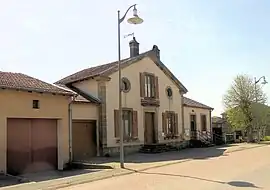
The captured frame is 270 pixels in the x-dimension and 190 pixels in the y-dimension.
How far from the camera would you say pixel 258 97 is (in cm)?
3669

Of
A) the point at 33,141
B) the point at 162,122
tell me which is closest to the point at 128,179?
the point at 33,141

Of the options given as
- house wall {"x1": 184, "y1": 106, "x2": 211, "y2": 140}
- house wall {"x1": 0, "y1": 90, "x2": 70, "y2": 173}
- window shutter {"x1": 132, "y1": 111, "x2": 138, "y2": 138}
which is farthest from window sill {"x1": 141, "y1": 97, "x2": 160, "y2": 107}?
house wall {"x1": 0, "y1": 90, "x2": 70, "y2": 173}

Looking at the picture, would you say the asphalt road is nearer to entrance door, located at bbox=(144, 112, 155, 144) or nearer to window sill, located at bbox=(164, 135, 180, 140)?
entrance door, located at bbox=(144, 112, 155, 144)

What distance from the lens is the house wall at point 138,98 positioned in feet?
75.3

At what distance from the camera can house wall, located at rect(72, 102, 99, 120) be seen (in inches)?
808

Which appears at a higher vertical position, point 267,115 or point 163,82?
point 163,82

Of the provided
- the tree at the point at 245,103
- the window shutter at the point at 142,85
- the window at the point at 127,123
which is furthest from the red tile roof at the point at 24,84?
the tree at the point at 245,103

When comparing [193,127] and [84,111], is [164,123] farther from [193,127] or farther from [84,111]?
[84,111]

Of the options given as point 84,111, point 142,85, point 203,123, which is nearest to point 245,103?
point 203,123

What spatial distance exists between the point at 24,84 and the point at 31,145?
2.90 meters

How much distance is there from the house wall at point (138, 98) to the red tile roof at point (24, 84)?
5067 millimetres

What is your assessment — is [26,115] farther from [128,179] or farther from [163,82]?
[163,82]

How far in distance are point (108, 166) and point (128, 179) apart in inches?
138

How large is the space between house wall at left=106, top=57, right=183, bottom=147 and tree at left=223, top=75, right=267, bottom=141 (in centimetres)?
982
